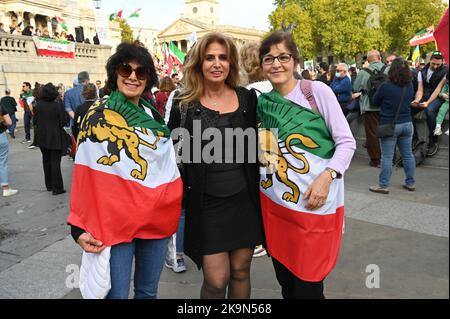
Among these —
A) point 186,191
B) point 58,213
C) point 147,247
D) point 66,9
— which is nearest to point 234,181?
point 186,191

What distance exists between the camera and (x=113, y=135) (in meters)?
2.18

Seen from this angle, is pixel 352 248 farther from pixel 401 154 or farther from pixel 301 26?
pixel 301 26

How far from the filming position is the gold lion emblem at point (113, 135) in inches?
85.7

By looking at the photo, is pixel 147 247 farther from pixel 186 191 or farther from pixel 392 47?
pixel 392 47

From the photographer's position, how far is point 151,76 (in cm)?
247

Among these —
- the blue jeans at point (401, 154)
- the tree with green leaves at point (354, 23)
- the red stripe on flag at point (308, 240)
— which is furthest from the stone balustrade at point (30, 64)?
the tree with green leaves at point (354, 23)

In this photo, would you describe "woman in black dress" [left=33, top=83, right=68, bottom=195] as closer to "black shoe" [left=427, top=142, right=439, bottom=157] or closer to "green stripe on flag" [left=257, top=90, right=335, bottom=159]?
"green stripe on flag" [left=257, top=90, right=335, bottom=159]

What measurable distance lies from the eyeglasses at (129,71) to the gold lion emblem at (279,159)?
0.75m

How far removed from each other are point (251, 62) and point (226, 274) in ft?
5.72

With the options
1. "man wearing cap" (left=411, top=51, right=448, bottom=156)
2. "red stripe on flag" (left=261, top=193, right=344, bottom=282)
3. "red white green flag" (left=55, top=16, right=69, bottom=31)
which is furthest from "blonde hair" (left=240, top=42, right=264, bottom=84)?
"red white green flag" (left=55, top=16, right=69, bottom=31)

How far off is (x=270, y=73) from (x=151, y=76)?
27.5 inches

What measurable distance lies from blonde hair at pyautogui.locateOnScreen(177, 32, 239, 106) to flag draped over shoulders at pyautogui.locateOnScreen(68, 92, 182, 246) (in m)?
0.36

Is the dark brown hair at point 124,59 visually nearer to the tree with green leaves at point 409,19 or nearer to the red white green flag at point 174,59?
the red white green flag at point 174,59

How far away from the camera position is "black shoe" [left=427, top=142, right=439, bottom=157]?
7.19 m
